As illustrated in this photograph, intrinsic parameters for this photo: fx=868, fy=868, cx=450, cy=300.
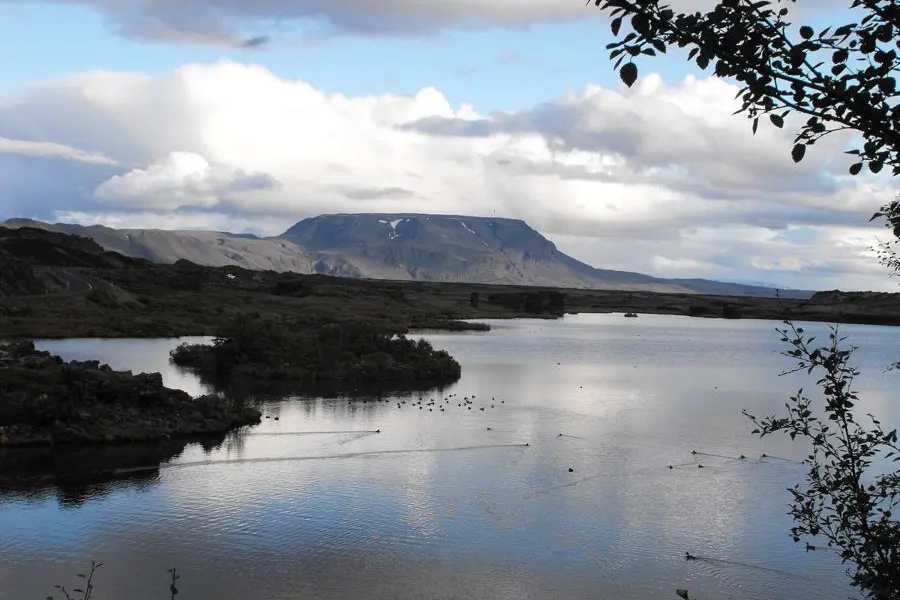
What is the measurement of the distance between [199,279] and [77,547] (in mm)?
137489

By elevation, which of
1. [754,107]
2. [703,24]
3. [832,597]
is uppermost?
[703,24]

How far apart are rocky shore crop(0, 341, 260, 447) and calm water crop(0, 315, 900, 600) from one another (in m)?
2.49

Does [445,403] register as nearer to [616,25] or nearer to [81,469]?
[81,469]

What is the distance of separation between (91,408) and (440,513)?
716 inches

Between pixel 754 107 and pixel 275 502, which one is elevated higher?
pixel 754 107

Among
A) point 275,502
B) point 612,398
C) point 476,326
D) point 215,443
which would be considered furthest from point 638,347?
point 275,502

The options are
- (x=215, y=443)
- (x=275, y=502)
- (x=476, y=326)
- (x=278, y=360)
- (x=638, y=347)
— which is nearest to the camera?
(x=275, y=502)

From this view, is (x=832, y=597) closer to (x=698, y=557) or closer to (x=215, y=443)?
(x=698, y=557)

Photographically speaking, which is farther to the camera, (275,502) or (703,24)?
(275,502)

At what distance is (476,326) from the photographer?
124938 millimetres

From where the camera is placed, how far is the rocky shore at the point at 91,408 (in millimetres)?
34688

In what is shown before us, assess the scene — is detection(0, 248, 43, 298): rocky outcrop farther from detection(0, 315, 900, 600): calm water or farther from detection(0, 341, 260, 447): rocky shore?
detection(0, 315, 900, 600): calm water

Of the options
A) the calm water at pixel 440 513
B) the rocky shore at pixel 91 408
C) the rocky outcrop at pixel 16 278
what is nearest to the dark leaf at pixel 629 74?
the calm water at pixel 440 513

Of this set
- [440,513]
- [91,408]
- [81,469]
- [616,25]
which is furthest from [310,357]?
[616,25]
